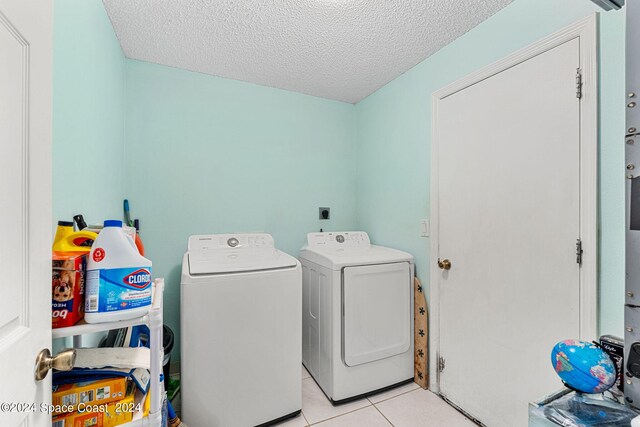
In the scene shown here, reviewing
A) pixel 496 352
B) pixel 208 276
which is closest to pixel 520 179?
pixel 496 352

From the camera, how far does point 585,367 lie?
92cm

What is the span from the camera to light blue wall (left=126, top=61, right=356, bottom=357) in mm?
2119

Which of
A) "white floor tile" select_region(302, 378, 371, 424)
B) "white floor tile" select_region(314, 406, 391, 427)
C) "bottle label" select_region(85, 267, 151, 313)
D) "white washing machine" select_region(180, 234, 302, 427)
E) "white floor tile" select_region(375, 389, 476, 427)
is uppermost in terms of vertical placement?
"bottle label" select_region(85, 267, 151, 313)

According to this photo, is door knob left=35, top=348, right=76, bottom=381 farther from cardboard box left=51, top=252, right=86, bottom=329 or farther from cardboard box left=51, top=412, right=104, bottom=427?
cardboard box left=51, top=412, right=104, bottom=427

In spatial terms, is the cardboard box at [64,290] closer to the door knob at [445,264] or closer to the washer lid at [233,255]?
the washer lid at [233,255]

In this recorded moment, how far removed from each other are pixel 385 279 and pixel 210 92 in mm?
1968

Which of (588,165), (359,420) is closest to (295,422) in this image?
(359,420)

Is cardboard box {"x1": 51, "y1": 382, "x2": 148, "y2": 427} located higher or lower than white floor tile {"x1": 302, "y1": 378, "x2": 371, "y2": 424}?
higher

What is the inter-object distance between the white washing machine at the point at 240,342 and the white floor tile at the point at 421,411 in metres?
0.60

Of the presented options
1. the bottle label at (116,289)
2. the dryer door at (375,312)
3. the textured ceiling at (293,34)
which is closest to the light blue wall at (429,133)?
the textured ceiling at (293,34)

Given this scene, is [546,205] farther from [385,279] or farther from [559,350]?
[385,279]

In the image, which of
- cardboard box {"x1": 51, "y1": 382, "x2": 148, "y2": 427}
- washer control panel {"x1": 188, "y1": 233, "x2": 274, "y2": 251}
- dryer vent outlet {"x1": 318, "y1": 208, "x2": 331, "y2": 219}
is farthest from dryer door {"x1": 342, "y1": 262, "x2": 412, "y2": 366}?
cardboard box {"x1": 51, "y1": 382, "x2": 148, "y2": 427}

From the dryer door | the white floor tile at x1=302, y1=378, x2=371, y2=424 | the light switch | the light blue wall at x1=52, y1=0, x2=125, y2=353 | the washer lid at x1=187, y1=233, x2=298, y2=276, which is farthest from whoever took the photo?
the light switch

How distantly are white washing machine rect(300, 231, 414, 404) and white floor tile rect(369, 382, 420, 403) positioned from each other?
0.12 ft
